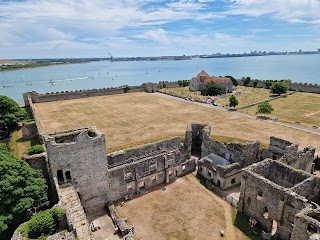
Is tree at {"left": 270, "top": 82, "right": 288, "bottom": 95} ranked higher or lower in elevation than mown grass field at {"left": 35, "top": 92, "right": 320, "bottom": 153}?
higher

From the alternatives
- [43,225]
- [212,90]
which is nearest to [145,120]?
[212,90]

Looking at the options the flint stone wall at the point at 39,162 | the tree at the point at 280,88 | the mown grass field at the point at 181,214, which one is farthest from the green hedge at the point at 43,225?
the tree at the point at 280,88

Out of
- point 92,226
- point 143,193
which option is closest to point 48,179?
point 92,226

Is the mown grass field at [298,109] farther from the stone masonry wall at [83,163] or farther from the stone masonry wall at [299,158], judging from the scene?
the stone masonry wall at [83,163]

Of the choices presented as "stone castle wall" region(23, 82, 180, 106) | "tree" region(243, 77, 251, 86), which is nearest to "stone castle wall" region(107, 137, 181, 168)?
"stone castle wall" region(23, 82, 180, 106)

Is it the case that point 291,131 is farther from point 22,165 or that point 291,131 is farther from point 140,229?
point 22,165

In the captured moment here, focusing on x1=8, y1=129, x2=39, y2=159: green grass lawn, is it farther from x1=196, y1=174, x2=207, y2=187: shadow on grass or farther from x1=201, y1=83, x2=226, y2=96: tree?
x1=201, y1=83, x2=226, y2=96: tree

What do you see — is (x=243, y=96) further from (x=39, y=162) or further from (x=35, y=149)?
(x=39, y=162)
